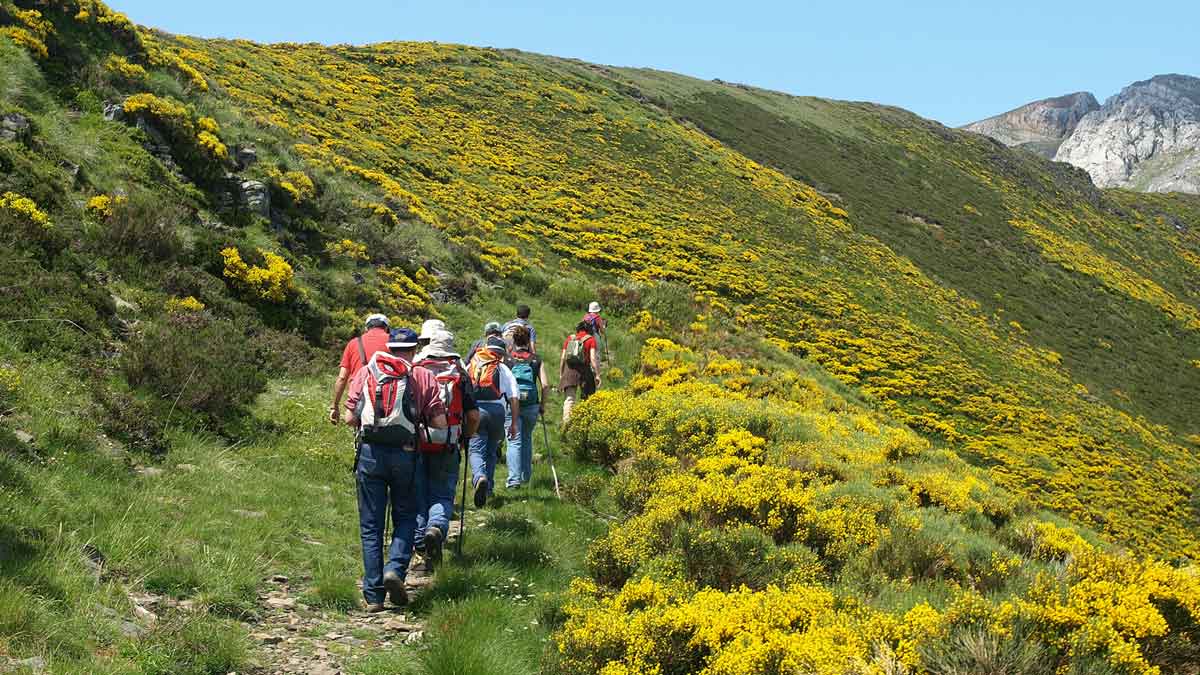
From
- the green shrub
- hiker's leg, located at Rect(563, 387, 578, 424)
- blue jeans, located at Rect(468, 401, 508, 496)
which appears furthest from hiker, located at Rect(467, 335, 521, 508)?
hiker's leg, located at Rect(563, 387, 578, 424)

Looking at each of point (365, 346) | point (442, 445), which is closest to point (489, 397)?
point (365, 346)

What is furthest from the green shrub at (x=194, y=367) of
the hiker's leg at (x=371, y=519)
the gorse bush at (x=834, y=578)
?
the gorse bush at (x=834, y=578)

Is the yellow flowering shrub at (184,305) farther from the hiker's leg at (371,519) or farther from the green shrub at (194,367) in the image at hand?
the hiker's leg at (371,519)

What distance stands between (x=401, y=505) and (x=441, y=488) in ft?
2.08

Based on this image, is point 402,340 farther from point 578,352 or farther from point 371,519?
point 578,352

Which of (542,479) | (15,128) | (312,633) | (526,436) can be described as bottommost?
(542,479)

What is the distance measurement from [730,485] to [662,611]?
2421 mm

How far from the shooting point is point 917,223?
51.6m

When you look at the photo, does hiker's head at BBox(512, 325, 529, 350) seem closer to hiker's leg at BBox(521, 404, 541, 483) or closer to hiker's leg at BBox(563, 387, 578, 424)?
hiker's leg at BBox(521, 404, 541, 483)

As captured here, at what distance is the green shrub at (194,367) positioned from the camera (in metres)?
7.45

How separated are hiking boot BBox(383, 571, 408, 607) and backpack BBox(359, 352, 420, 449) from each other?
3.01 feet

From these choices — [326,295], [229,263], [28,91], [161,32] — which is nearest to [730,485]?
[229,263]

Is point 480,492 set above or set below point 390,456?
below

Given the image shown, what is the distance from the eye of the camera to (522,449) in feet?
29.3
